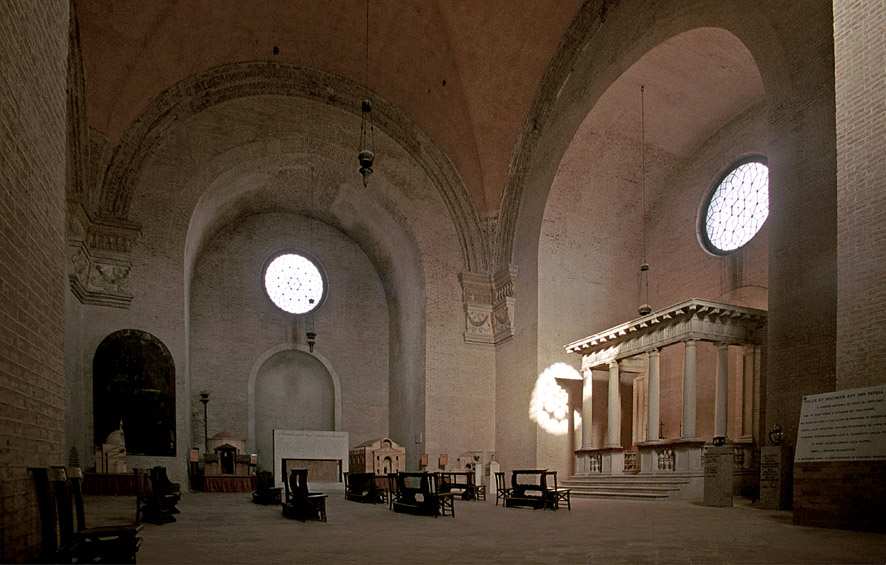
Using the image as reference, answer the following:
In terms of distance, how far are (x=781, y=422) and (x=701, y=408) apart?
636 cm

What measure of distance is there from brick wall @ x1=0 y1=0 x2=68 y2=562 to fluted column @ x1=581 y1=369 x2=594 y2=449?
13.4 m

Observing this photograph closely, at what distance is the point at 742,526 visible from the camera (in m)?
8.33

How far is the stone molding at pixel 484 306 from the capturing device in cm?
1973

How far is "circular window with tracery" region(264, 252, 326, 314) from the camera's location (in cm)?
2283

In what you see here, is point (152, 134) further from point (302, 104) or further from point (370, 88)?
point (370, 88)

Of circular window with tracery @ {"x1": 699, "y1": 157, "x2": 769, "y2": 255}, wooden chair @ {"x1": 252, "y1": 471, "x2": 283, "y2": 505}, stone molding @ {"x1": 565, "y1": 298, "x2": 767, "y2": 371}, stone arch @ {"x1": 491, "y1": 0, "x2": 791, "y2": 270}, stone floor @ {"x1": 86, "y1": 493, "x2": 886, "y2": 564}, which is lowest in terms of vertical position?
wooden chair @ {"x1": 252, "y1": 471, "x2": 283, "y2": 505}

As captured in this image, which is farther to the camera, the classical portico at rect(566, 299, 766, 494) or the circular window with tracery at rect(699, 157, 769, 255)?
the circular window with tracery at rect(699, 157, 769, 255)

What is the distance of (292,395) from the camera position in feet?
74.4

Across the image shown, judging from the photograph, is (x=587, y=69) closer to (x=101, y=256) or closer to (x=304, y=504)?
(x=304, y=504)

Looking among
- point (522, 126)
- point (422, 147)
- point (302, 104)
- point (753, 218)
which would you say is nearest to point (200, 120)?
point (302, 104)

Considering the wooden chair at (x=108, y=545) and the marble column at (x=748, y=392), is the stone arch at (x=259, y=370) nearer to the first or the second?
the marble column at (x=748, y=392)

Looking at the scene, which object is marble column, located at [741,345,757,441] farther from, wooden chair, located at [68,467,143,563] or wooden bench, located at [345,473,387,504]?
wooden chair, located at [68,467,143,563]

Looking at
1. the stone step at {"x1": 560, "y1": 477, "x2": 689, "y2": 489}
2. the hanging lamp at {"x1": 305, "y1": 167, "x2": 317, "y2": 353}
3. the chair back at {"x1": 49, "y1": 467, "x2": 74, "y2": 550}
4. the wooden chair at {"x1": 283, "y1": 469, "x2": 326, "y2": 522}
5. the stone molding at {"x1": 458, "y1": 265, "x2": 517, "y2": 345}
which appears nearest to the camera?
the chair back at {"x1": 49, "y1": 467, "x2": 74, "y2": 550}

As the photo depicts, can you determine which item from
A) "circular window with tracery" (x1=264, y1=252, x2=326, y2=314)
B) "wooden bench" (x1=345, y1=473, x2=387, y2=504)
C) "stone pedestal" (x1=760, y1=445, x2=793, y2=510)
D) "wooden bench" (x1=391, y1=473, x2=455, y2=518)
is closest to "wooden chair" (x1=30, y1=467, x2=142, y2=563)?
"wooden bench" (x1=391, y1=473, x2=455, y2=518)
